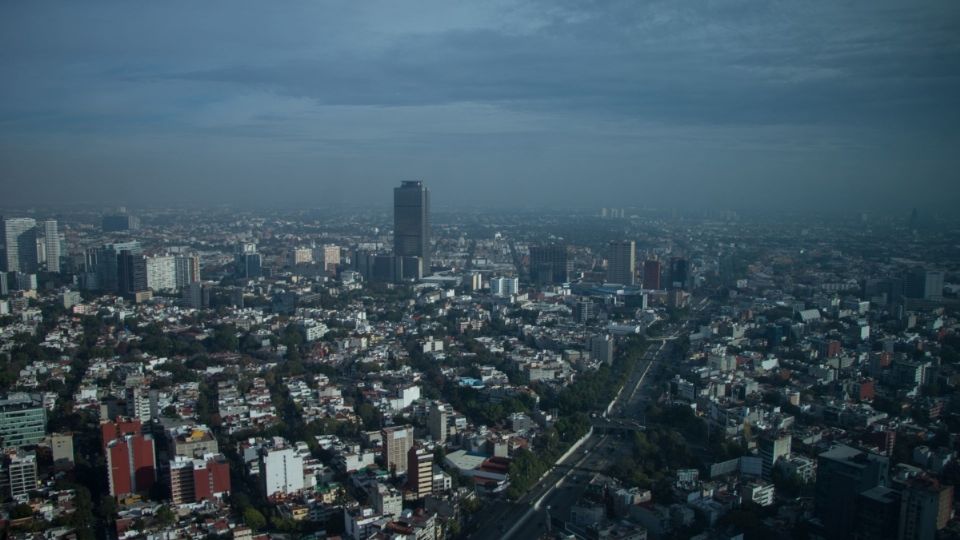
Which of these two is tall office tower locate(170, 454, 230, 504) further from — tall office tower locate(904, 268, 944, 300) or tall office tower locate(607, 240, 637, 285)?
tall office tower locate(607, 240, 637, 285)

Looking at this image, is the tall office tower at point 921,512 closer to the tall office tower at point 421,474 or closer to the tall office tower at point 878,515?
the tall office tower at point 878,515

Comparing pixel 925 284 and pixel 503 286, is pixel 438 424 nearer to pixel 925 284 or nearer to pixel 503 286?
pixel 925 284

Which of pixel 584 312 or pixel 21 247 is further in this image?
pixel 21 247

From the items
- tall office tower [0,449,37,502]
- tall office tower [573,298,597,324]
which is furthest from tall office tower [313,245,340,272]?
tall office tower [0,449,37,502]

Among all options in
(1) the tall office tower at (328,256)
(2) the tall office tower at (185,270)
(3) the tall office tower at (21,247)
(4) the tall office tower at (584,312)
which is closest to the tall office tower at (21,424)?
(3) the tall office tower at (21,247)

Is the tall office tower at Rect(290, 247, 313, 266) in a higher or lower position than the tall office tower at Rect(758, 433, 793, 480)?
higher

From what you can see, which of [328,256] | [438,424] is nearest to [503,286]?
[328,256]

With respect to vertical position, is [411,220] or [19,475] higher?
[411,220]
